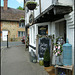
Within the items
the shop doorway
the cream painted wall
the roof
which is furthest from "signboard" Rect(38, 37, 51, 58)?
the roof

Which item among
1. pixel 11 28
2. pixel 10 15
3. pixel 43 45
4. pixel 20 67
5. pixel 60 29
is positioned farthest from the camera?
pixel 10 15

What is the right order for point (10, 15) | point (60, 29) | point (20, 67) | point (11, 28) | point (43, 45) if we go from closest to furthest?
1. point (20, 67)
2. point (43, 45)
3. point (60, 29)
4. point (11, 28)
5. point (10, 15)

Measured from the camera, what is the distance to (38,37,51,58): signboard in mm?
6379

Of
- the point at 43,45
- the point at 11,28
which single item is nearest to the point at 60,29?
the point at 43,45

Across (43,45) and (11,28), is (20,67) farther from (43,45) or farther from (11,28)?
(11,28)

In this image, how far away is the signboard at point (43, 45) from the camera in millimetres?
6379

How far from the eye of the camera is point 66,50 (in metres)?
4.26

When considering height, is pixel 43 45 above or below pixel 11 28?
below

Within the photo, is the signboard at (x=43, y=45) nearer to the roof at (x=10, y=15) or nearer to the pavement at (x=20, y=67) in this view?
the pavement at (x=20, y=67)

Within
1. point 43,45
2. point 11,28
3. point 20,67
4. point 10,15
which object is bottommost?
point 20,67

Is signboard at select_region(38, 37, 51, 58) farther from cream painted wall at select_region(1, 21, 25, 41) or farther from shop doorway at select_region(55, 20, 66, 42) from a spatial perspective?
cream painted wall at select_region(1, 21, 25, 41)

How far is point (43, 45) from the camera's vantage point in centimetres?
648

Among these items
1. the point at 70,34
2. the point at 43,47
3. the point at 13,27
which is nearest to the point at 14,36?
the point at 13,27

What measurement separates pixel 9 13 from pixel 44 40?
24933mm
